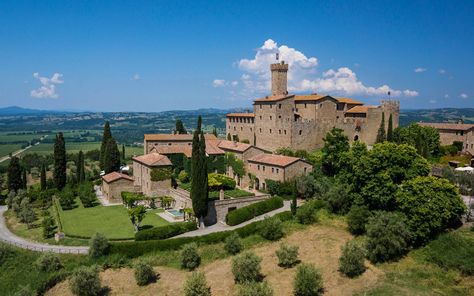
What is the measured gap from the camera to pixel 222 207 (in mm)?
46688

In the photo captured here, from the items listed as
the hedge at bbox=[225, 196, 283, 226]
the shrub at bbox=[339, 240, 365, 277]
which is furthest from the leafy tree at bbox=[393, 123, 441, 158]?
the shrub at bbox=[339, 240, 365, 277]

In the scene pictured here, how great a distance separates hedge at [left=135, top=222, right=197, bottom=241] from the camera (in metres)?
39.4

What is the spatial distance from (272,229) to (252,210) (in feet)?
21.2

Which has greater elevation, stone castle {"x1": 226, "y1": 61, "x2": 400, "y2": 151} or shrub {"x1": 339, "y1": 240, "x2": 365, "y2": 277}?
stone castle {"x1": 226, "y1": 61, "x2": 400, "y2": 151}

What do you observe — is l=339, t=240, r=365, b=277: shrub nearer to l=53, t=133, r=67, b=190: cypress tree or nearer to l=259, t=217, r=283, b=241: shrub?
l=259, t=217, r=283, b=241: shrub

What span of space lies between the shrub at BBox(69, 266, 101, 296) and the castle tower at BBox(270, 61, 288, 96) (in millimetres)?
51022

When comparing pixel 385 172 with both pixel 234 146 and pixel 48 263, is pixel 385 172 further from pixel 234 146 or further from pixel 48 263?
pixel 48 263

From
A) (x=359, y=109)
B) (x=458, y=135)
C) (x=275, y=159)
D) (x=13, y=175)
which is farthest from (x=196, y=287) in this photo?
(x=458, y=135)

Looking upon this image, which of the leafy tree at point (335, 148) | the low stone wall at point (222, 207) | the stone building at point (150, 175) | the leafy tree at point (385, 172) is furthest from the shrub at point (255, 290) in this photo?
the stone building at point (150, 175)

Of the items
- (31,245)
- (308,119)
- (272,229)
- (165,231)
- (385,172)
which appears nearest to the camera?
(385,172)

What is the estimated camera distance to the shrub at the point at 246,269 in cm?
3139

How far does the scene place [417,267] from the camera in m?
31.2

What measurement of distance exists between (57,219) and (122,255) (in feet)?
49.5

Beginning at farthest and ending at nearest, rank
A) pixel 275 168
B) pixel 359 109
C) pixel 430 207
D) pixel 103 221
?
pixel 359 109, pixel 275 168, pixel 103 221, pixel 430 207
